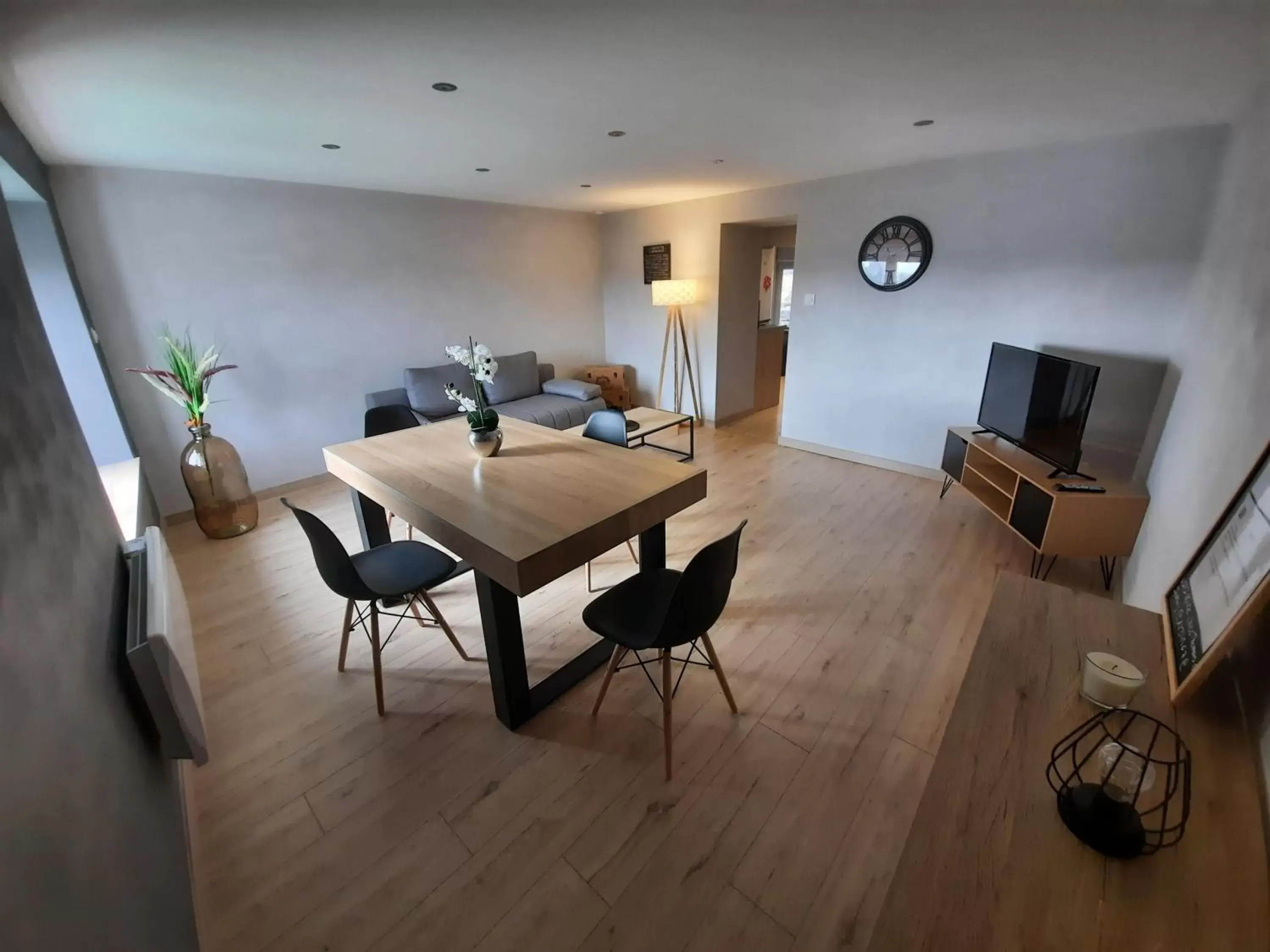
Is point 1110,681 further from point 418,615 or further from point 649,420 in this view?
point 649,420

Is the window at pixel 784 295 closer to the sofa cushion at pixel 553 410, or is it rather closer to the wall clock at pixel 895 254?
the wall clock at pixel 895 254

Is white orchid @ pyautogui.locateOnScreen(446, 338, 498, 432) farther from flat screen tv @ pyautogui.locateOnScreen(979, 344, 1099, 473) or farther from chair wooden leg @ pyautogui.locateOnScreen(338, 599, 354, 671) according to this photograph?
flat screen tv @ pyautogui.locateOnScreen(979, 344, 1099, 473)

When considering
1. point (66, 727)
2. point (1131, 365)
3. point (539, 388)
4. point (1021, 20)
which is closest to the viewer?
point (66, 727)

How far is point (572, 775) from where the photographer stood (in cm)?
172

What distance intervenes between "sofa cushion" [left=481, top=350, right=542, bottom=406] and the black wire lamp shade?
4.57m

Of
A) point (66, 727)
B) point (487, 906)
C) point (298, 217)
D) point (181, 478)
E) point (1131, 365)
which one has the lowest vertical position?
point (487, 906)

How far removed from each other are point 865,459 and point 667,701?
349cm

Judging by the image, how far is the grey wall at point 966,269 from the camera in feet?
9.27

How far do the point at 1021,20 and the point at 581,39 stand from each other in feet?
4.40

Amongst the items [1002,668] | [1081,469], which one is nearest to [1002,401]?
[1081,469]

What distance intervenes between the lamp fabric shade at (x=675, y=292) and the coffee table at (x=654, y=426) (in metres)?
1.15

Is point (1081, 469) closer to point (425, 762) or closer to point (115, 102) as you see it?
point (425, 762)

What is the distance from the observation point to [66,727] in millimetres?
822

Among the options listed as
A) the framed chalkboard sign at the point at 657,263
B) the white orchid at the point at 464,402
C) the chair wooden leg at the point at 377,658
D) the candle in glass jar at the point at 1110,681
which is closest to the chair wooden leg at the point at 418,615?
the chair wooden leg at the point at 377,658
